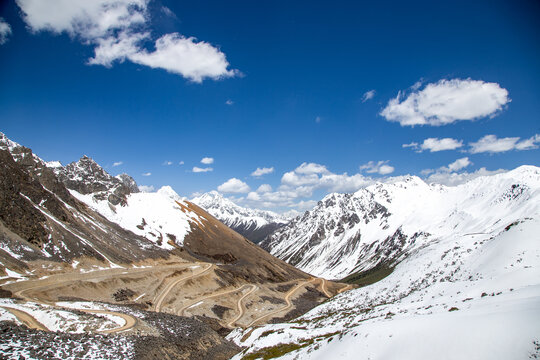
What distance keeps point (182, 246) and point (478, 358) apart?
13405cm

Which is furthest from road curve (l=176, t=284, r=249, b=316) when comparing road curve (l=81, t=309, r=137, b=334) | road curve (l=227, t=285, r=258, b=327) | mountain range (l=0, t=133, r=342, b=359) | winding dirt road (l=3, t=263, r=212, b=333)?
road curve (l=81, t=309, r=137, b=334)

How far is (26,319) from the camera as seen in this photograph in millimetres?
32500

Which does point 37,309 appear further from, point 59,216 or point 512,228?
point 512,228

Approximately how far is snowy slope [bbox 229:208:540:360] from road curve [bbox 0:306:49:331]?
23.7m

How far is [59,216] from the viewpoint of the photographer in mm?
83438

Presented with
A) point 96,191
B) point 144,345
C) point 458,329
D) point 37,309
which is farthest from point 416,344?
point 96,191

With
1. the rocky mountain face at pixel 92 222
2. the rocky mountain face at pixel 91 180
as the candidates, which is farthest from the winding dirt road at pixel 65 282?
the rocky mountain face at pixel 91 180

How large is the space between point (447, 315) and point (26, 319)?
40470 mm

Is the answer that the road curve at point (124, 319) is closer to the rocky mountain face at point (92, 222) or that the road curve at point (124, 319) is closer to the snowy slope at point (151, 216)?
the rocky mountain face at point (92, 222)

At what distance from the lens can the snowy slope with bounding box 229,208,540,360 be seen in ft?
51.9

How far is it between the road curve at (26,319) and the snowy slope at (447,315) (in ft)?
77.6

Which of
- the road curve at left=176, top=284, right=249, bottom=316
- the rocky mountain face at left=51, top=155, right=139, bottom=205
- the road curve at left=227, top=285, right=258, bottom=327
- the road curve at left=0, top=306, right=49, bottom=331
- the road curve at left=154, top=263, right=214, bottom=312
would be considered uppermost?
the rocky mountain face at left=51, top=155, right=139, bottom=205

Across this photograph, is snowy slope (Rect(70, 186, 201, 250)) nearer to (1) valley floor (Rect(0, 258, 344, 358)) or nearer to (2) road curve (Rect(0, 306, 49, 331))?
(1) valley floor (Rect(0, 258, 344, 358))

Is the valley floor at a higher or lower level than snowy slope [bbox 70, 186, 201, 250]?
lower
